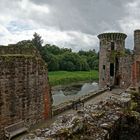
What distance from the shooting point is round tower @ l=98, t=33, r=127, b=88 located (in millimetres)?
36969

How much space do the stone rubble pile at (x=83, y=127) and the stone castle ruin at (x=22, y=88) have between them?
6.78 m

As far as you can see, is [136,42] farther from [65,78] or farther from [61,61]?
[61,61]

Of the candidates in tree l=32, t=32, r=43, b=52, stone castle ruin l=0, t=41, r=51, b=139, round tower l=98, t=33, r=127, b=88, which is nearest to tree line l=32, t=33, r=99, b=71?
tree l=32, t=32, r=43, b=52

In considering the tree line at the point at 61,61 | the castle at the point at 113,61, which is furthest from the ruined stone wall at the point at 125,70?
the tree line at the point at 61,61

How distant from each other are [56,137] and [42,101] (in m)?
11.1

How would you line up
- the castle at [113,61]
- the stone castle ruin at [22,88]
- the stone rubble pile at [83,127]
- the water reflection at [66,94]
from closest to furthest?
the stone rubble pile at [83,127], the stone castle ruin at [22,88], the castle at [113,61], the water reflection at [66,94]

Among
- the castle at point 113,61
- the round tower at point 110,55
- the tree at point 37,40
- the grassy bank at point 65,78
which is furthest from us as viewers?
the tree at point 37,40

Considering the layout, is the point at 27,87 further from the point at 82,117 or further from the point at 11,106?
the point at 82,117

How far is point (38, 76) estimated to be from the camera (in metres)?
15.8

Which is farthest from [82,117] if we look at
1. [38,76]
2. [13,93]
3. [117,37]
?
[117,37]

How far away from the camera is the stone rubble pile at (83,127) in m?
5.57

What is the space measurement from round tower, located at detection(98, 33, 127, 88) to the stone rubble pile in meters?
29.8

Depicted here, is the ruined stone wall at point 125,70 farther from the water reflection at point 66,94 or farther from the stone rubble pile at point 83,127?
the stone rubble pile at point 83,127

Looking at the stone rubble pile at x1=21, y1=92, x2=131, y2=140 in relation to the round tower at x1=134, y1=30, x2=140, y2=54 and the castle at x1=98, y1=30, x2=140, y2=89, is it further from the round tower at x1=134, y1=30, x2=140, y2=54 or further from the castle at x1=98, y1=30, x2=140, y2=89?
the castle at x1=98, y1=30, x2=140, y2=89
